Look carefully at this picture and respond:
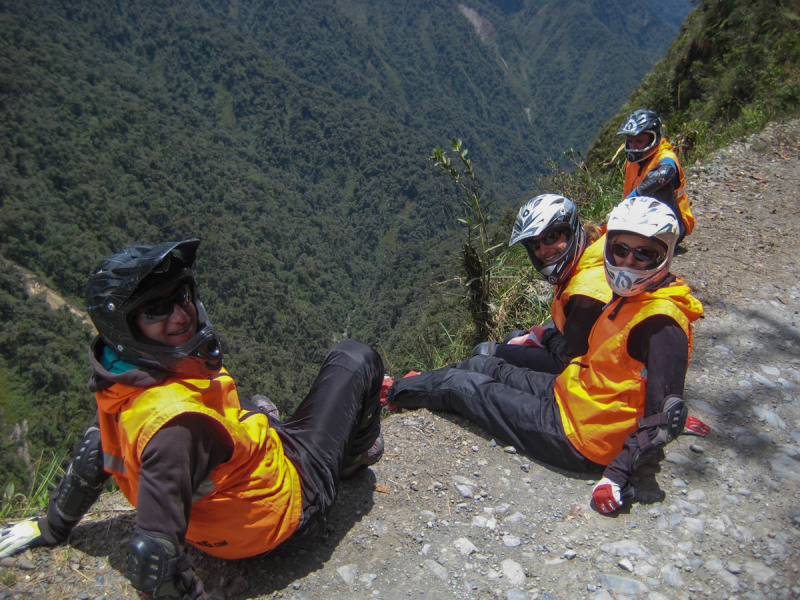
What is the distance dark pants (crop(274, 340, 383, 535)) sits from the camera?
254 cm

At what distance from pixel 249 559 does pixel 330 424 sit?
770mm

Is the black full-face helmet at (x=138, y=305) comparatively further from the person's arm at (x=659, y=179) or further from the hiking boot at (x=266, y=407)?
the person's arm at (x=659, y=179)

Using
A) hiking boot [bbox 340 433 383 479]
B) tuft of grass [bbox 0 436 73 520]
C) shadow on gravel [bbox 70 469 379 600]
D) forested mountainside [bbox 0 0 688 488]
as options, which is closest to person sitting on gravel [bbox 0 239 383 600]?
shadow on gravel [bbox 70 469 379 600]

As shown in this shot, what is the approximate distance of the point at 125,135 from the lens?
9662 cm

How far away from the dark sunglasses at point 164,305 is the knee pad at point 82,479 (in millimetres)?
881

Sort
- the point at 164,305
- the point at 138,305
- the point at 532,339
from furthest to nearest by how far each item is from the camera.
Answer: the point at 532,339 < the point at 164,305 < the point at 138,305

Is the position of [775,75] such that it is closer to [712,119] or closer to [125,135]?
[712,119]

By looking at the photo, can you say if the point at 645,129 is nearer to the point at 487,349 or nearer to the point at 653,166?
the point at 653,166

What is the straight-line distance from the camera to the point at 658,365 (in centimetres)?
251

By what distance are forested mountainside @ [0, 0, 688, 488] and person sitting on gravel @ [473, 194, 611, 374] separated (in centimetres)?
417

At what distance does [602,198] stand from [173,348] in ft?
20.8

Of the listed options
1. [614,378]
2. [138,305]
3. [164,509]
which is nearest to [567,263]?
[614,378]

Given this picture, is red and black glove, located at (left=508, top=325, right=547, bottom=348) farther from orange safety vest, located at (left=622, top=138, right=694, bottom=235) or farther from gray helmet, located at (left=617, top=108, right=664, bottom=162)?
gray helmet, located at (left=617, top=108, right=664, bottom=162)

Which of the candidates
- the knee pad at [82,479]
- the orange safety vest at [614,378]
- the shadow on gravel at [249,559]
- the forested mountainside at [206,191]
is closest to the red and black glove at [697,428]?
the orange safety vest at [614,378]
